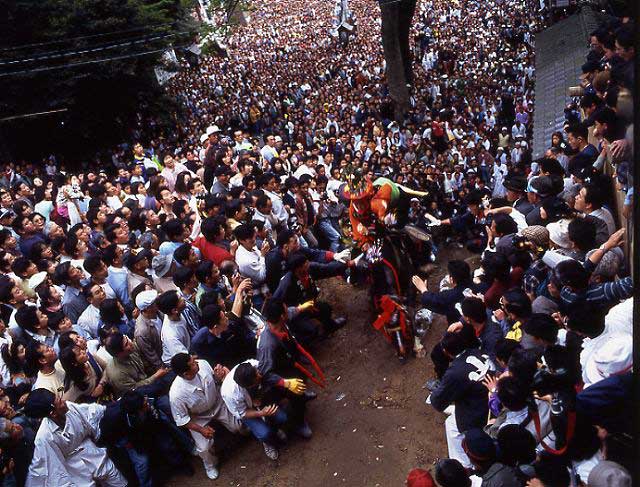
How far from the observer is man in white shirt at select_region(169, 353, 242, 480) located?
5.20 m

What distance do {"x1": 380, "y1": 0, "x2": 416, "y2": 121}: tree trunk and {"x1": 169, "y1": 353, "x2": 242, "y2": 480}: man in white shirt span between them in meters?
16.0

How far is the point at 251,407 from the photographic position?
213 inches

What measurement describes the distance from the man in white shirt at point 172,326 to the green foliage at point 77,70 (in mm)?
13250

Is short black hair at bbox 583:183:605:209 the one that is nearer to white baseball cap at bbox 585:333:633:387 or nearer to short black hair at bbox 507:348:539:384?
white baseball cap at bbox 585:333:633:387

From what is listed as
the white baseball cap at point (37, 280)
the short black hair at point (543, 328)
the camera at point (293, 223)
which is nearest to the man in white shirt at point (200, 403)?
the white baseball cap at point (37, 280)

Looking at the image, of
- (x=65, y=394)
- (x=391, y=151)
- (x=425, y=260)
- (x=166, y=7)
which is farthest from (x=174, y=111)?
(x=65, y=394)

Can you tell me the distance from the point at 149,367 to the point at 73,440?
1.21 metres

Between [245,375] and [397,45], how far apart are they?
1664cm

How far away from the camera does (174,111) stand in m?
21.2

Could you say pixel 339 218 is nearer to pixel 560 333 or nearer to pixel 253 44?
pixel 560 333

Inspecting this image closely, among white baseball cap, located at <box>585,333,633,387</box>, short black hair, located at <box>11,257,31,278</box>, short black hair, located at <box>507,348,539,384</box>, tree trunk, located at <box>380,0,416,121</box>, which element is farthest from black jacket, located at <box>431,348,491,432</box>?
tree trunk, located at <box>380,0,416,121</box>

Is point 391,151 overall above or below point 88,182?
below

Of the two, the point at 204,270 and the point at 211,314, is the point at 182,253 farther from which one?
the point at 211,314

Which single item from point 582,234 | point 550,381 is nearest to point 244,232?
point 582,234
